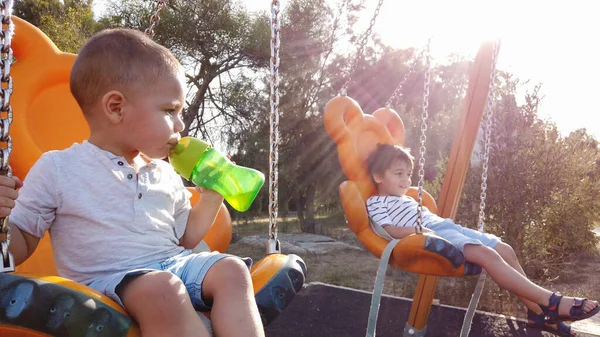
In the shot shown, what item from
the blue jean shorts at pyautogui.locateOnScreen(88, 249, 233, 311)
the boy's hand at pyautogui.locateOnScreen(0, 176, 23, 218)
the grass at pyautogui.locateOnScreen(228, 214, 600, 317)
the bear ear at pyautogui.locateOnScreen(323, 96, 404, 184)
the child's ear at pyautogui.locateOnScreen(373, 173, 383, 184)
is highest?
the bear ear at pyautogui.locateOnScreen(323, 96, 404, 184)

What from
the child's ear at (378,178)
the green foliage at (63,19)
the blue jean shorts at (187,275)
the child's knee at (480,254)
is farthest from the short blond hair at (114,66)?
the green foliage at (63,19)

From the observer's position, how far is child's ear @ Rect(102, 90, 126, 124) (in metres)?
1.28

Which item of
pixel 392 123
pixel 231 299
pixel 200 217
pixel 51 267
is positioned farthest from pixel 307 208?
pixel 231 299

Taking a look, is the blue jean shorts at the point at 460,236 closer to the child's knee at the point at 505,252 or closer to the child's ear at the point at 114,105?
the child's knee at the point at 505,252

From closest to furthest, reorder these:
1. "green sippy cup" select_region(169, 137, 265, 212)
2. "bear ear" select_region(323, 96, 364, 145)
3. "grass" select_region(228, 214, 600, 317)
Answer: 1. "green sippy cup" select_region(169, 137, 265, 212)
2. "bear ear" select_region(323, 96, 364, 145)
3. "grass" select_region(228, 214, 600, 317)

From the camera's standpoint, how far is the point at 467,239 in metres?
2.71

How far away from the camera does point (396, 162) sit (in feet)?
10.6

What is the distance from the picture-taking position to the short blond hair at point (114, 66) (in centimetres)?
128

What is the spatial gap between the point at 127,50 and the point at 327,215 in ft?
31.6

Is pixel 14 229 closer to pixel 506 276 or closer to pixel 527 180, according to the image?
pixel 506 276

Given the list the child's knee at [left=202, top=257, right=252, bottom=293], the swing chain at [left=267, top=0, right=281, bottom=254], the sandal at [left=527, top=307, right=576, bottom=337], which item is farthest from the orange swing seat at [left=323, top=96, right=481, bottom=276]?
the child's knee at [left=202, top=257, right=252, bottom=293]

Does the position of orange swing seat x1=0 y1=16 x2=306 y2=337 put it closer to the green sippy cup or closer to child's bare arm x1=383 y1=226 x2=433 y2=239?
the green sippy cup

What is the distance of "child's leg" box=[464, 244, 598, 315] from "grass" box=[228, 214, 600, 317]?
2119 millimetres

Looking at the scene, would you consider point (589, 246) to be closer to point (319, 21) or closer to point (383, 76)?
point (383, 76)
